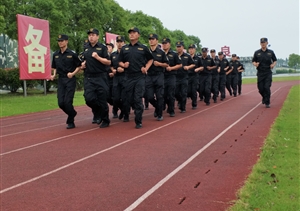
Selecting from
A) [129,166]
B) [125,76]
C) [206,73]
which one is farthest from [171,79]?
[129,166]

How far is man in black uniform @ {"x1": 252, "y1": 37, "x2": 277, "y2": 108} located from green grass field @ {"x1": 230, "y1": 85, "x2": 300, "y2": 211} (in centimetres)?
572

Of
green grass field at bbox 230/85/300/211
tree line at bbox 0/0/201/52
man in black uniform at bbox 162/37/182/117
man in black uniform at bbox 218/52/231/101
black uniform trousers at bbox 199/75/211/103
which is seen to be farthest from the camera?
tree line at bbox 0/0/201/52

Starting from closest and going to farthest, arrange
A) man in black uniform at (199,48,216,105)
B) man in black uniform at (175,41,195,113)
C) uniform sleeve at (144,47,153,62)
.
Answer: uniform sleeve at (144,47,153,62) < man in black uniform at (175,41,195,113) < man in black uniform at (199,48,216,105)

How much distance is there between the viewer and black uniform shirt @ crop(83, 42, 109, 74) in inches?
360

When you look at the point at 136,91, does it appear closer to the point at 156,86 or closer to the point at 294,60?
the point at 156,86

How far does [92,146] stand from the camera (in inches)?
278

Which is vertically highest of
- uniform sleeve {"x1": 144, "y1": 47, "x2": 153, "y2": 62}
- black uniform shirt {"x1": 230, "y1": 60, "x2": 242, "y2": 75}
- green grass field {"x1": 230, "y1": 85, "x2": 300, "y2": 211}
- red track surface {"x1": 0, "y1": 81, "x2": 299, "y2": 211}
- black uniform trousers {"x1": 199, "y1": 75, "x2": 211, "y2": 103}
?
uniform sleeve {"x1": 144, "y1": 47, "x2": 153, "y2": 62}

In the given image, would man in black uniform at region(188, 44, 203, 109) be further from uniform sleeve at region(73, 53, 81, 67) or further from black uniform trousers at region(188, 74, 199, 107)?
uniform sleeve at region(73, 53, 81, 67)

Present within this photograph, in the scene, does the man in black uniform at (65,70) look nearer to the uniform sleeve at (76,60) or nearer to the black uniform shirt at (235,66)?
the uniform sleeve at (76,60)

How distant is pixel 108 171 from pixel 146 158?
0.85 meters

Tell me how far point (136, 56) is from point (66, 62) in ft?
5.38

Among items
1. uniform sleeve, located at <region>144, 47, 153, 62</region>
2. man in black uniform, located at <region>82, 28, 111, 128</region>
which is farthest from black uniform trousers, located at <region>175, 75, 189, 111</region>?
man in black uniform, located at <region>82, 28, 111, 128</region>

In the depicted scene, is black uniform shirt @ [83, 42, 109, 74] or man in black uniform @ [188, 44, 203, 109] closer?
black uniform shirt @ [83, 42, 109, 74]

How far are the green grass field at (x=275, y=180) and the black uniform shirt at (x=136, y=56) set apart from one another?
342cm
